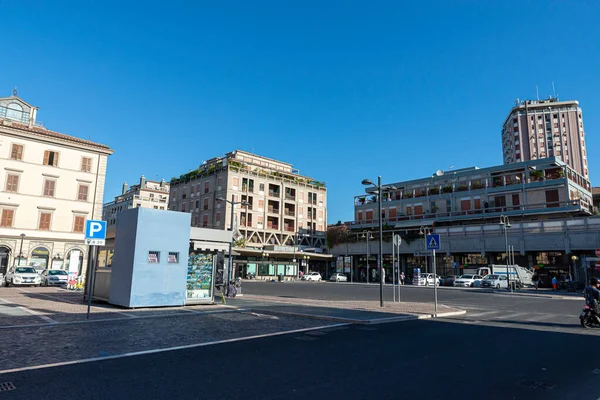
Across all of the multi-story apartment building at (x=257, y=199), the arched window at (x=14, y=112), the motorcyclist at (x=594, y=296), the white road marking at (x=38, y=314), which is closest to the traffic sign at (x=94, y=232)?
the white road marking at (x=38, y=314)

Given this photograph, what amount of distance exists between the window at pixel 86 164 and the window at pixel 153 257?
33.5 meters

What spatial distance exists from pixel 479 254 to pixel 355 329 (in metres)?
46.4

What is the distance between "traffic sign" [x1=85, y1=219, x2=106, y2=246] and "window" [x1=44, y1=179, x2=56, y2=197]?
34.6 m

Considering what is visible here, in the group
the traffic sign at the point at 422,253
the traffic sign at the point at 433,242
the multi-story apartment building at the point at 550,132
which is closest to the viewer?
the traffic sign at the point at 433,242

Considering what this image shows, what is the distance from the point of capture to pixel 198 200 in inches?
2685

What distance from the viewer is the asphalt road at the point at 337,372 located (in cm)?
498

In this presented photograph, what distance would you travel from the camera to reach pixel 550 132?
93.6 meters

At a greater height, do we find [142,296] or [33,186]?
[33,186]

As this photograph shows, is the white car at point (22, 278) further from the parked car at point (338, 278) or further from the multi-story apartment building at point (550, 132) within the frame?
the multi-story apartment building at point (550, 132)

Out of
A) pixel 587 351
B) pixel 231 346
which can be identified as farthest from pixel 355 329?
pixel 587 351

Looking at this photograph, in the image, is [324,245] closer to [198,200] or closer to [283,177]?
[283,177]

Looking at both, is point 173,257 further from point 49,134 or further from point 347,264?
point 347,264

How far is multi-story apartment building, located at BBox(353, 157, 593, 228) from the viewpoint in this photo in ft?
162

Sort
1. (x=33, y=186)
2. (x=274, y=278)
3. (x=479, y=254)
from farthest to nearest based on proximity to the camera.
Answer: (x=274, y=278)
(x=479, y=254)
(x=33, y=186)
